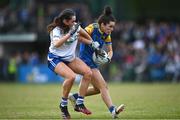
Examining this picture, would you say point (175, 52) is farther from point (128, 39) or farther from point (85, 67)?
point (85, 67)

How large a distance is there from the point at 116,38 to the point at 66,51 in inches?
887

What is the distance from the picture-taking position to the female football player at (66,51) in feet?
42.6

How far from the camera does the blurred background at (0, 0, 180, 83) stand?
33469 mm

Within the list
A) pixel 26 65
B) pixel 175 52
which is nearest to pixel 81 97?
pixel 175 52

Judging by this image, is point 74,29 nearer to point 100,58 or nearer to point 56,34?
point 56,34

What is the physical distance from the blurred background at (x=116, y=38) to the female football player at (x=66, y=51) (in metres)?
19.8

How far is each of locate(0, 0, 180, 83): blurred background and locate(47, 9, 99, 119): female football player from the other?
780 inches

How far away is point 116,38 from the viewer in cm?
3566

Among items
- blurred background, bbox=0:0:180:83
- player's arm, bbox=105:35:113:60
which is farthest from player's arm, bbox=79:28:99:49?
blurred background, bbox=0:0:180:83

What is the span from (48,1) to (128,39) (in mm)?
5710

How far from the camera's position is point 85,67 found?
13.4 meters

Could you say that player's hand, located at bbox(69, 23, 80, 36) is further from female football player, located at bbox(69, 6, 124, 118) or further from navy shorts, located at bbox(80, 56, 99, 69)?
navy shorts, located at bbox(80, 56, 99, 69)

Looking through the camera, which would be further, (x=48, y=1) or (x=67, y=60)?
(x=48, y=1)

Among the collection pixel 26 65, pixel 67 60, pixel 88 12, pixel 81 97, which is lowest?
pixel 26 65
